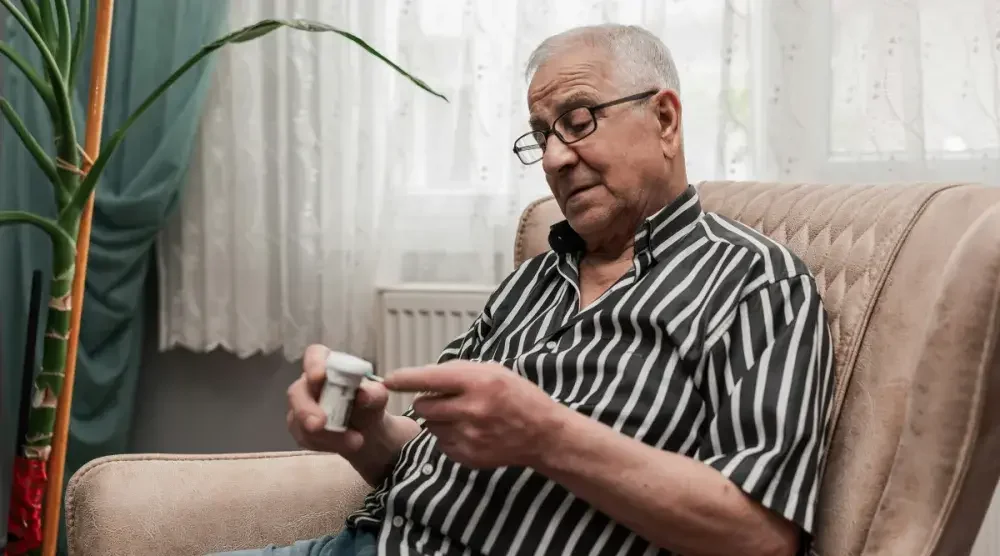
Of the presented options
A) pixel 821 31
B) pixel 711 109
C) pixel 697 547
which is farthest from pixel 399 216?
pixel 697 547

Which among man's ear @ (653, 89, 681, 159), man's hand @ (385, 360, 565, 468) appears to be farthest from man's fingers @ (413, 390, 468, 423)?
man's ear @ (653, 89, 681, 159)

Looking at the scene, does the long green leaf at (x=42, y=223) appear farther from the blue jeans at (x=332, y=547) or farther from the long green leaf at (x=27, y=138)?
the blue jeans at (x=332, y=547)

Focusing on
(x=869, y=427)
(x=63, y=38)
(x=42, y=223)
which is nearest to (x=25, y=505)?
(x=42, y=223)

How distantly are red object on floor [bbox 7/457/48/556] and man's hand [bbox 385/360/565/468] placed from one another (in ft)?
2.88

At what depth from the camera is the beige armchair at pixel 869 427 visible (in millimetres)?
828

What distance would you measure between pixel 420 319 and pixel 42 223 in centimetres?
79

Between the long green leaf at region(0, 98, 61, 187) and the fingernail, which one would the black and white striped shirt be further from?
the long green leaf at region(0, 98, 61, 187)

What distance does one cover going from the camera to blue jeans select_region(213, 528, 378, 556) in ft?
3.57

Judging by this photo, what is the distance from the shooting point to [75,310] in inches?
57.7

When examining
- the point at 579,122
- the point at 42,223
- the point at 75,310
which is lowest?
the point at 75,310

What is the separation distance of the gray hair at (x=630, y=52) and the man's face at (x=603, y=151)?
0.01 m

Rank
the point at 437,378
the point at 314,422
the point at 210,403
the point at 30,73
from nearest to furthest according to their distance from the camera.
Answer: the point at 437,378 < the point at 314,422 < the point at 30,73 < the point at 210,403

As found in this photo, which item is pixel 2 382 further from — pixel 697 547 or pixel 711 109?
pixel 697 547

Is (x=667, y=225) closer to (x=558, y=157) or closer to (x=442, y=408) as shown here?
(x=558, y=157)
